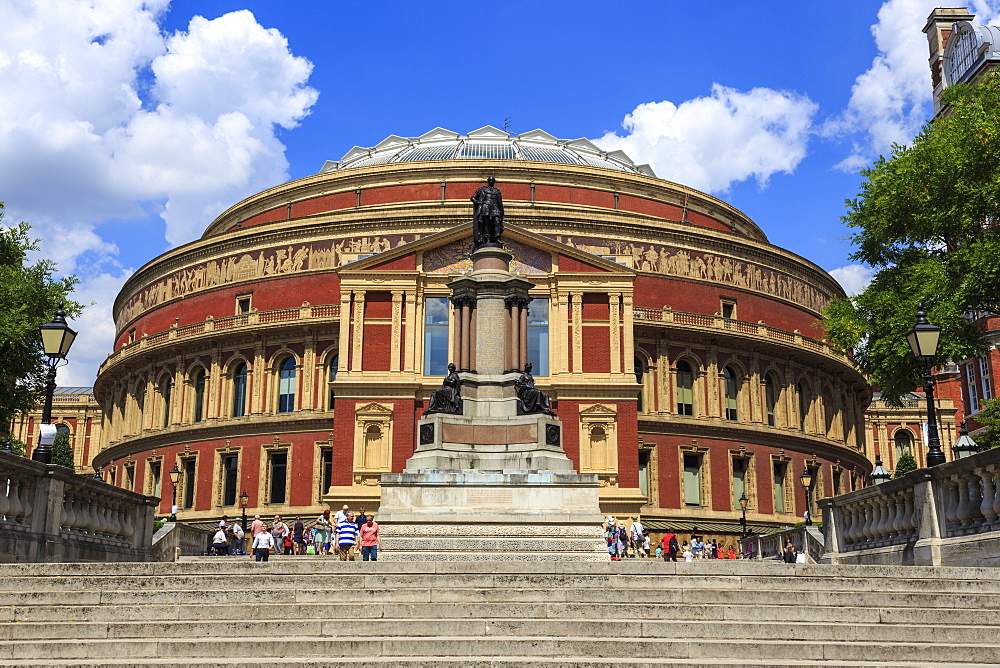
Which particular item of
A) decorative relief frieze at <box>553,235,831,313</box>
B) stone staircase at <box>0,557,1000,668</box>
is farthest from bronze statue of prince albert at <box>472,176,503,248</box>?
decorative relief frieze at <box>553,235,831,313</box>

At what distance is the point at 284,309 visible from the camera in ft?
179

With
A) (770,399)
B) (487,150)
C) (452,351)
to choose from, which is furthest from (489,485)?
(487,150)

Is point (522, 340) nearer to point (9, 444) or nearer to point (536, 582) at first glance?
point (536, 582)

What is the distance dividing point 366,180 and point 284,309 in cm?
1174

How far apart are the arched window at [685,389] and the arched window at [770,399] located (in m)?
4.75

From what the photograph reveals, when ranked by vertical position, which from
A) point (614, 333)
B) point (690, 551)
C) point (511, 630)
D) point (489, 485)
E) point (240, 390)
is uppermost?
point (614, 333)

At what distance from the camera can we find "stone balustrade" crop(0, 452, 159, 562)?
1644cm

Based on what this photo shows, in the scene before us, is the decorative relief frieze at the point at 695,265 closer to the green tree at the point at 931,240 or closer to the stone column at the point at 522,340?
the green tree at the point at 931,240

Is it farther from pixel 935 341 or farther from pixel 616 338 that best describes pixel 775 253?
pixel 935 341

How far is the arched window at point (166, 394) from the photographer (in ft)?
190

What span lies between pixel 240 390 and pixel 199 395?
10.1 ft

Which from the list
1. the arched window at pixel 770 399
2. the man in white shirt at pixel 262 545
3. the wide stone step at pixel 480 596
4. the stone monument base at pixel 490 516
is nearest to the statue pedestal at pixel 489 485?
the stone monument base at pixel 490 516

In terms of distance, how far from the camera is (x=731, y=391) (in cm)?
5584

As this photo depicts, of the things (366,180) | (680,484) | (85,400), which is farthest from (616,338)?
(85,400)
